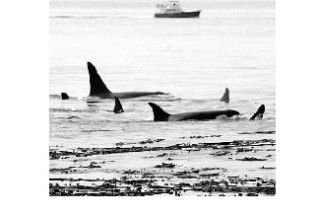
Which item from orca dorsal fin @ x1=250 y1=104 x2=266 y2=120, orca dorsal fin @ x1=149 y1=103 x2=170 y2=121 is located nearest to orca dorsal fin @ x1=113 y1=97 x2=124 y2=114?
orca dorsal fin @ x1=149 y1=103 x2=170 y2=121

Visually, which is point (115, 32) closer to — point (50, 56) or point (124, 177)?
point (50, 56)

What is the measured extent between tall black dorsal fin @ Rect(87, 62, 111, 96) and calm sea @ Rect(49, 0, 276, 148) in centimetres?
3

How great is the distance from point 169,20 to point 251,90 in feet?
2.68

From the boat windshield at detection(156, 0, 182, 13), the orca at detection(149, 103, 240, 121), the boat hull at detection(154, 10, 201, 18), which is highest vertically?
the boat windshield at detection(156, 0, 182, 13)

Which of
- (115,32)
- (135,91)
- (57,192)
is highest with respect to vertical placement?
(115,32)

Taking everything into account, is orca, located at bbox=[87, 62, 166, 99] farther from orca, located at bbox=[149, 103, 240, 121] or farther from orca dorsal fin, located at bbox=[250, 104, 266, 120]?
orca dorsal fin, located at bbox=[250, 104, 266, 120]

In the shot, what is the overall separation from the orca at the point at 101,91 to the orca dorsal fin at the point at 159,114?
0.10 m

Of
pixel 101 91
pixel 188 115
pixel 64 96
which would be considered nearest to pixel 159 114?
pixel 188 115

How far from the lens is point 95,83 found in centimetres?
670

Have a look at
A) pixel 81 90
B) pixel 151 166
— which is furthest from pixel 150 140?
pixel 81 90

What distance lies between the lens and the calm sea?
21.8ft

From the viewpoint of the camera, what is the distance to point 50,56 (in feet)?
22.0

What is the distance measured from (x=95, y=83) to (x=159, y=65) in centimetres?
51

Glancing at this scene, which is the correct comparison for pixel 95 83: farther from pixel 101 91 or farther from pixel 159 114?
pixel 159 114
